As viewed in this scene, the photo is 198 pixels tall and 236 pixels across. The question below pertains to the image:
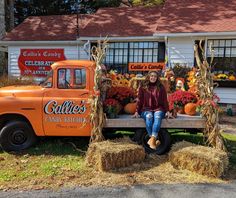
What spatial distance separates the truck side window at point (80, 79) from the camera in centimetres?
708

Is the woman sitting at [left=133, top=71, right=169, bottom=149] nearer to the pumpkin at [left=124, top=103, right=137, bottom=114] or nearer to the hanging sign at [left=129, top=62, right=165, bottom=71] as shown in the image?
the pumpkin at [left=124, top=103, right=137, bottom=114]

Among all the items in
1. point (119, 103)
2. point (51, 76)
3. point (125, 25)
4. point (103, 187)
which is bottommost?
point (103, 187)

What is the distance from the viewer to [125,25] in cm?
1627

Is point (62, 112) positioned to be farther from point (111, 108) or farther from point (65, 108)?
point (111, 108)

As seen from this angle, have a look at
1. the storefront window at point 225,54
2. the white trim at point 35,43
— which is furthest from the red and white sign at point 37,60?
the storefront window at point 225,54

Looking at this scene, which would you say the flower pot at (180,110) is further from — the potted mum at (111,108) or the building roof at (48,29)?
the building roof at (48,29)

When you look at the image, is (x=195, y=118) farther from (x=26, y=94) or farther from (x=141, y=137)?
(x=26, y=94)

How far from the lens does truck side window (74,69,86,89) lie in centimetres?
708

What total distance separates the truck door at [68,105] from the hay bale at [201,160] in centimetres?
177

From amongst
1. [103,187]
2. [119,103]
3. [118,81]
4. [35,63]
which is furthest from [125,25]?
[103,187]

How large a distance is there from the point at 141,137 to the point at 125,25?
995 centimetres

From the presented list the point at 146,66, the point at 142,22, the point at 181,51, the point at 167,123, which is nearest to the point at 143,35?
the point at 146,66

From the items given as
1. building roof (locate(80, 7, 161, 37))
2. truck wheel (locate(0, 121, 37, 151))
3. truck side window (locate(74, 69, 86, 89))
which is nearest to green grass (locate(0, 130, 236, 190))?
truck wheel (locate(0, 121, 37, 151))

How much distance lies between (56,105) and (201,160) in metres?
2.87
